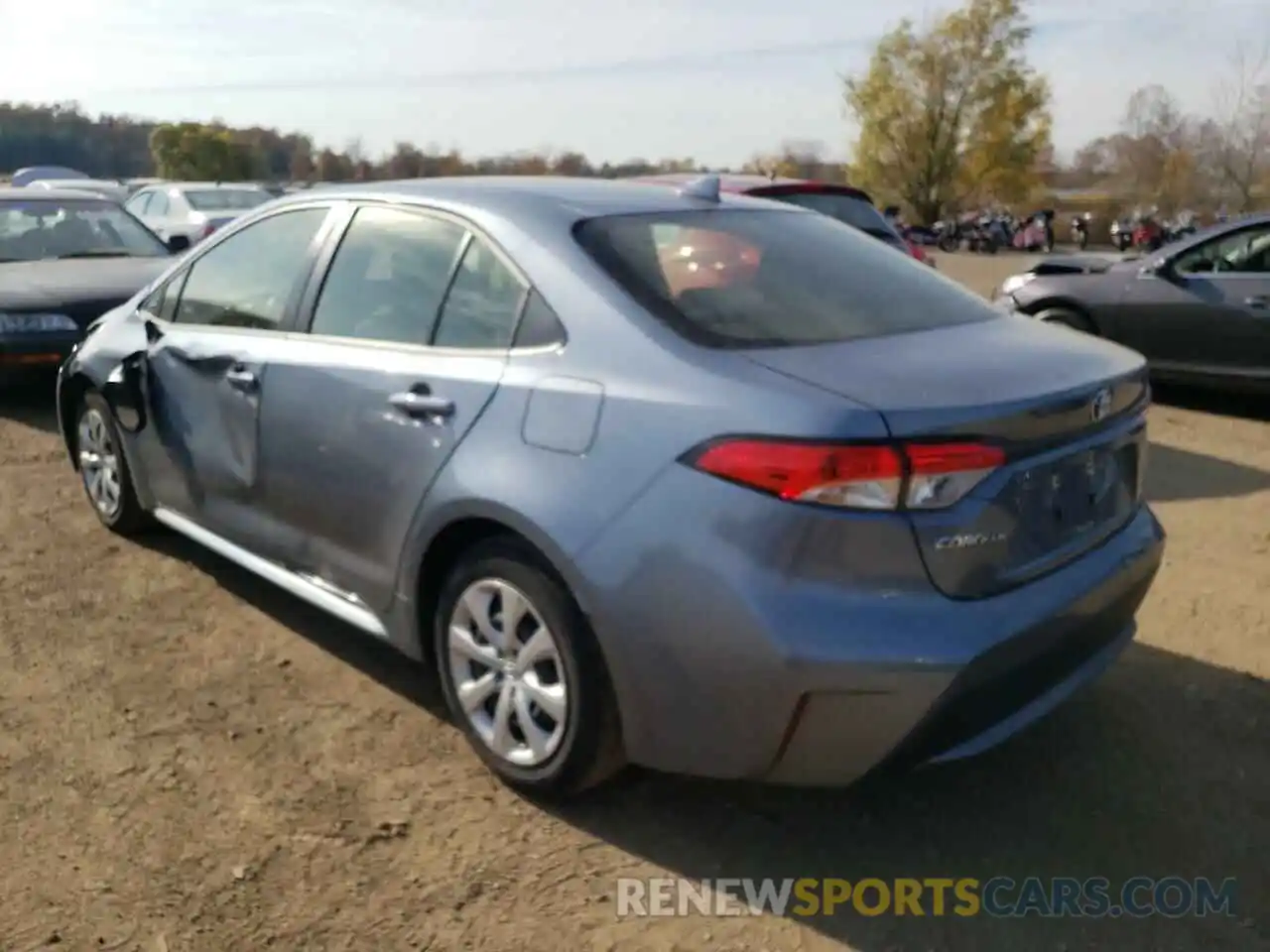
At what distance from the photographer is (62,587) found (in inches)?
181

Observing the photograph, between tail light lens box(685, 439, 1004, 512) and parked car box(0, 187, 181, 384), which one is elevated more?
parked car box(0, 187, 181, 384)

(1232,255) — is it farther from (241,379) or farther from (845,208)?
(241,379)

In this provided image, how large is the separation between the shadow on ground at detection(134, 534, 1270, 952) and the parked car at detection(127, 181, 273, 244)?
1332cm

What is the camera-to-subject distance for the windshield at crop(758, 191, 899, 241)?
305 inches

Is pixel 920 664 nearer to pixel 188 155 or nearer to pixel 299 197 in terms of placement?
pixel 299 197

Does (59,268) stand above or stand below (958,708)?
above

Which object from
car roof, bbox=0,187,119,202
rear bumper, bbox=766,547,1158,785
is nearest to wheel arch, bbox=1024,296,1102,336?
rear bumper, bbox=766,547,1158,785

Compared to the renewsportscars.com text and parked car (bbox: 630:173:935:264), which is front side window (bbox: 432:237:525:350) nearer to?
the renewsportscars.com text

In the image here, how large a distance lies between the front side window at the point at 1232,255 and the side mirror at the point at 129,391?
6788 mm

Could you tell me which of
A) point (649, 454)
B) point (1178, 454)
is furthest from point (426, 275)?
point (1178, 454)

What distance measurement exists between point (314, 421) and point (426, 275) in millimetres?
566

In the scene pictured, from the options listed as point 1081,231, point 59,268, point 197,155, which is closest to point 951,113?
point 1081,231

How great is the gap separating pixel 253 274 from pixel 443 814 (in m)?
2.06

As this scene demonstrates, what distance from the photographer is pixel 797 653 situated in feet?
8.05
